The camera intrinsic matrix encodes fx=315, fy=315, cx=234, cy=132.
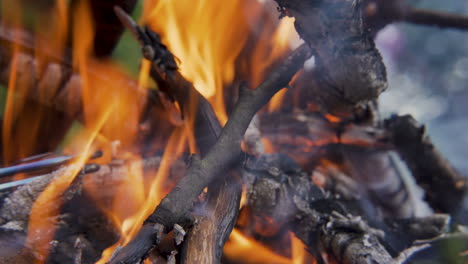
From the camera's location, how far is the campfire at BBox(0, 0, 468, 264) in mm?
1749

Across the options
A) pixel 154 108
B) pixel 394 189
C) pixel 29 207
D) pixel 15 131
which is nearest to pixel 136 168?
pixel 29 207

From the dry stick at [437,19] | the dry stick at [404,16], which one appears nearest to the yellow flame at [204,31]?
the dry stick at [404,16]

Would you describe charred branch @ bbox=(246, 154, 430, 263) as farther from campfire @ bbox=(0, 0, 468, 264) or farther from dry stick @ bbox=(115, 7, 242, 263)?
dry stick @ bbox=(115, 7, 242, 263)

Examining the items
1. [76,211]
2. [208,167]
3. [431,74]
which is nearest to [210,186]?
[208,167]

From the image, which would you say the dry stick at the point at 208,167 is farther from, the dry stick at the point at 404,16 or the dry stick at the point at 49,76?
the dry stick at the point at 49,76

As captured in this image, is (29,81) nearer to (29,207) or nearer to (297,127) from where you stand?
(29,207)

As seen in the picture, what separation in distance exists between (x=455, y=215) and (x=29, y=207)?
11.2 ft

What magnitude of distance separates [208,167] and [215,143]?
169 mm

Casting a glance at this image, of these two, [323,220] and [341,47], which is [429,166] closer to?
[323,220]

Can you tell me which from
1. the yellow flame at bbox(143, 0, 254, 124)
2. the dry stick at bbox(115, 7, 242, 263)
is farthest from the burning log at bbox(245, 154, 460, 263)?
the yellow flame at bbox(143, 0, 254, 124)

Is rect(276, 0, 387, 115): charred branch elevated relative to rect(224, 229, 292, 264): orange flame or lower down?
elevated

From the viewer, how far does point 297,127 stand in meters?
3.19

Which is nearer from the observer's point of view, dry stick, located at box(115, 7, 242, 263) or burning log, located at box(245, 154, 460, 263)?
dry stick, located at box(115, 7, 242, 263)

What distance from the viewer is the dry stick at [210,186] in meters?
1.42
